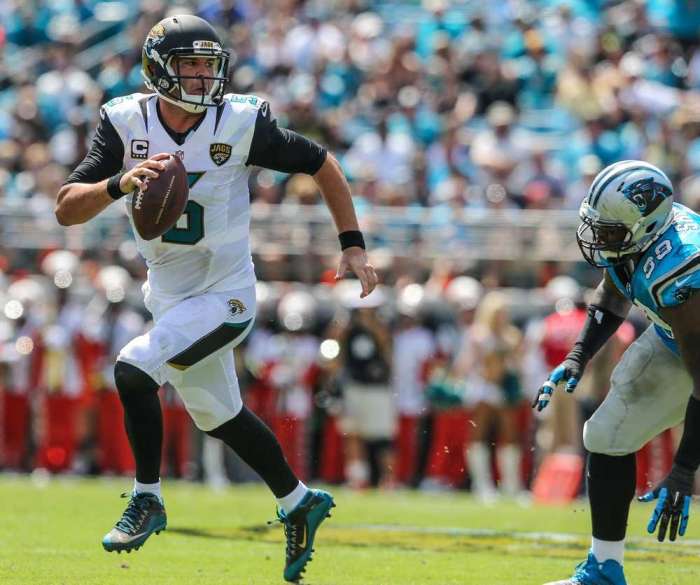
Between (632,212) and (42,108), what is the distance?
447 inches

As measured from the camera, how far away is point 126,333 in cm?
1290

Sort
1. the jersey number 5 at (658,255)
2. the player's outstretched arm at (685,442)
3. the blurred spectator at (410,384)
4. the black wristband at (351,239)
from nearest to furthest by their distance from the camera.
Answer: the player's outstretched arm at (685,442) < the jersey number 5 at (658,255) < the black wristband at (351,239) < the blurred spectator at (410,384)

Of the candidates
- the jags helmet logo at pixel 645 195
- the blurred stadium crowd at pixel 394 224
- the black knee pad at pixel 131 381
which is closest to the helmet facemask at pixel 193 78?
the black knee pad at pixel 131 381

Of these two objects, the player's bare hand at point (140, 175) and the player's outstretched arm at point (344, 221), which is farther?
the player's outstretched arm at point (344, 221)

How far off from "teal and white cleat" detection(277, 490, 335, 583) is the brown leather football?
134 cm

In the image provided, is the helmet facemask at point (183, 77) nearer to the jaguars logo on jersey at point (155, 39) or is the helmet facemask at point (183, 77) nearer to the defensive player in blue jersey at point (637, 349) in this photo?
the jaguars logo on jersey at point (155, 39)

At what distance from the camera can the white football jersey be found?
232 inches

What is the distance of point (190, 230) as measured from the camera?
19.4 feet

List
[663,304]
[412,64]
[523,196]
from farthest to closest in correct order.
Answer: [412,64]
[523,196]
[663,304]

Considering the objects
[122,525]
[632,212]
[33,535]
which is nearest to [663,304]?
[632,212]

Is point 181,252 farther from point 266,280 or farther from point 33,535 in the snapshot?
point 266,280

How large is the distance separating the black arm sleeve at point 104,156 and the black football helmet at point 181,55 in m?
0.25

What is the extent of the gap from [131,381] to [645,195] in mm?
2073

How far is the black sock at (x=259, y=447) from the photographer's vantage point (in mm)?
6109
